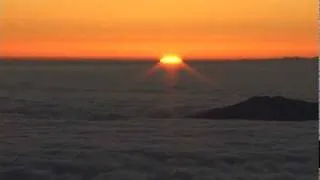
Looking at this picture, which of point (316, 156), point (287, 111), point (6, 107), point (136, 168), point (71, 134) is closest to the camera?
point (136, 168)

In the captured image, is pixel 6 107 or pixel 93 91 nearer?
pixel 6 107

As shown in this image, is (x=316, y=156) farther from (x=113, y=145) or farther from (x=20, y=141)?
(x=20, y=141)

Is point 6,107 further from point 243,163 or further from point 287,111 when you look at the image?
point 243,163

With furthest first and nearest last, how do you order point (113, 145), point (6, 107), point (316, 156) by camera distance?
point (6, 107) → point (113, 145) → point (316, 156)

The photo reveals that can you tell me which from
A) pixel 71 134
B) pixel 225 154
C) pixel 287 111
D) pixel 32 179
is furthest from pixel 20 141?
pixel 287 111

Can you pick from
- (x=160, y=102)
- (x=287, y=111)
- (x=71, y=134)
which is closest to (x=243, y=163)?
(x=71, y=134)

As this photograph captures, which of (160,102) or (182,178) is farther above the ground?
(160,102)
